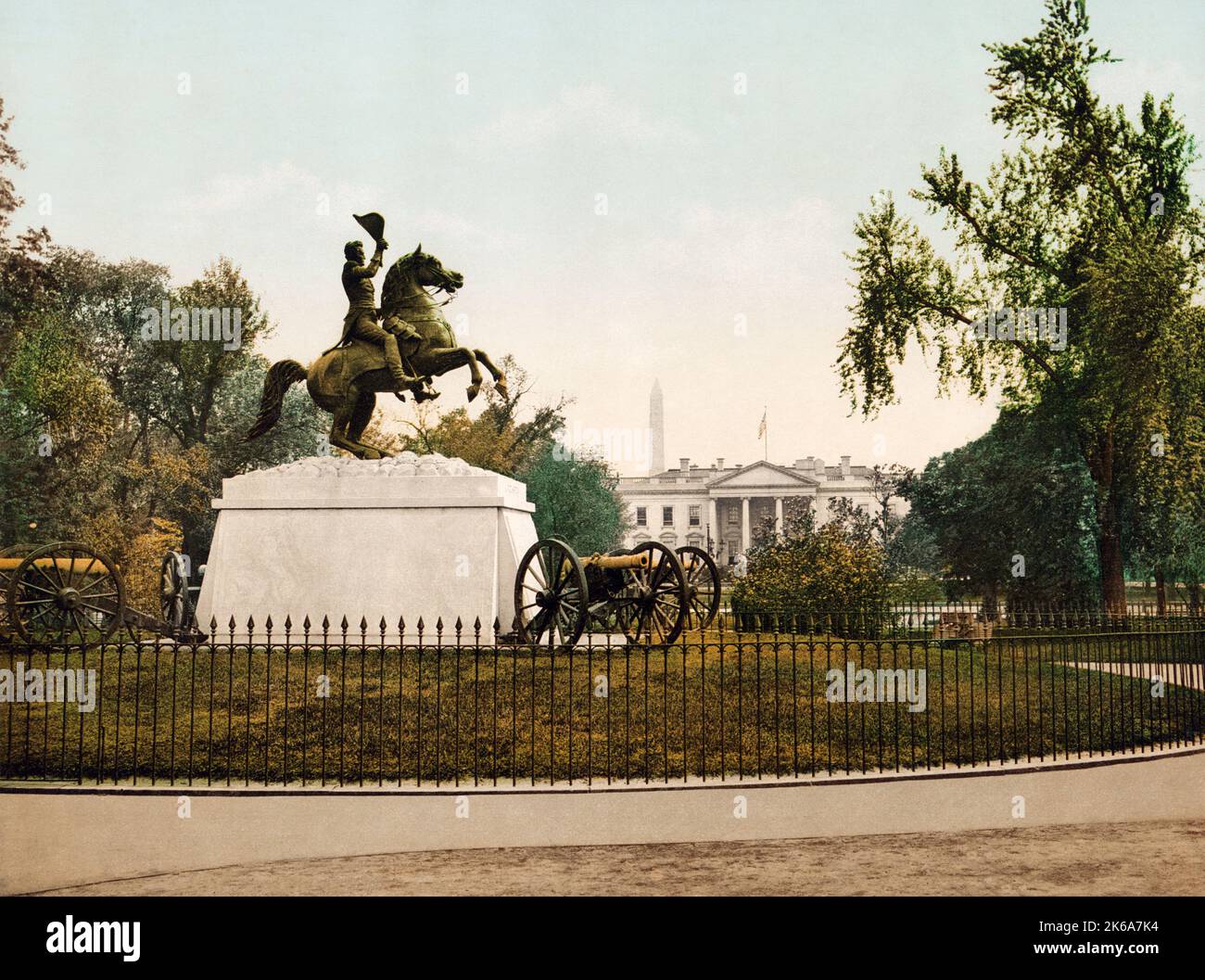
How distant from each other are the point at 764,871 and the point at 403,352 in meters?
12.0

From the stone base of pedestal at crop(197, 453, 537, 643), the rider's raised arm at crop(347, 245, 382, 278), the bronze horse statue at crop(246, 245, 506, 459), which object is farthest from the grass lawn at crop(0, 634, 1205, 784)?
the rider's raised arm at crop(347, 245, 382, 278)

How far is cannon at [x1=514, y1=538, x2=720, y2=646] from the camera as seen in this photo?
15820 mm

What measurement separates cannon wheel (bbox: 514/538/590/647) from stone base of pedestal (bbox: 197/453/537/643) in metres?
0.38

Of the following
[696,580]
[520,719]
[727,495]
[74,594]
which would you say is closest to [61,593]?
[74,594]

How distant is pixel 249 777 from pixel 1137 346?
24.3 m

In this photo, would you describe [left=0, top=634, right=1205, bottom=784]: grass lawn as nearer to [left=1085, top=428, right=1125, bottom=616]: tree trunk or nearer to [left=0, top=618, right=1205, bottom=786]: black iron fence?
[left=0, top=618, right=1205, bottom=786]: black iron fence

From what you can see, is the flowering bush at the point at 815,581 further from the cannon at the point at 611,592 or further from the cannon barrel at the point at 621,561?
the cannon barrel at the point at 621,561

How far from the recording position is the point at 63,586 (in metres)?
17.1

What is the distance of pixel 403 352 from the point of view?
17.9 m

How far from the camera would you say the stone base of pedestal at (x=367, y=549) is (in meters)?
16.9

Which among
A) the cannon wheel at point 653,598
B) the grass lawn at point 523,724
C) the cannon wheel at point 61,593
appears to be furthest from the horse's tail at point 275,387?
the cannon wheel at point 653,598

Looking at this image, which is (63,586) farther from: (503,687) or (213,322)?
(213,322)
